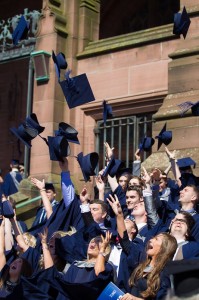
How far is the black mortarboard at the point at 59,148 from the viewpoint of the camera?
8.31 metres

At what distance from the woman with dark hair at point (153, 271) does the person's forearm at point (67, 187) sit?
2294mm

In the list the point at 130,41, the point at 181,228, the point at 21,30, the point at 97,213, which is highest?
the point at 130,41

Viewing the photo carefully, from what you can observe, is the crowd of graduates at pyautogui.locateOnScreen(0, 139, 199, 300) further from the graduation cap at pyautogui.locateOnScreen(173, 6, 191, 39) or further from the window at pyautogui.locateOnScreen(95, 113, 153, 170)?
the window at pyautogui.locateOnScreen(95, 113, 153, 170)

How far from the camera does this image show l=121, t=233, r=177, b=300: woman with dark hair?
571 centimetres

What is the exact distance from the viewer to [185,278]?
322 cm

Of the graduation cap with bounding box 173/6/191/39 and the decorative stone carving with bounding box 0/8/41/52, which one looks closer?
the graduation cap with bounding box 173/6/191/39

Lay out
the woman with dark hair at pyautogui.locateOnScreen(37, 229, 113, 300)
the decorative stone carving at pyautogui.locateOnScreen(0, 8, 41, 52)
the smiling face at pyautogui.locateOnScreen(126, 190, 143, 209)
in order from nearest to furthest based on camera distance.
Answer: the woman with dark hair at pyautogui.locateOnScreen(37, 229, 113, 300), the smiling face at pyautogui.locateOnScreen(126, 190, 143, 209), the decorative stone carving at pyautogui.locateOnScreen(0, 8, 41, 52)

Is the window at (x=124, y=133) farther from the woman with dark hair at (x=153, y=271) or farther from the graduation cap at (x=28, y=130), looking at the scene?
the woman with dark hair at (x=153, y=271)

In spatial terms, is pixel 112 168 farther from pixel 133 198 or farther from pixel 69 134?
pixel 133 198

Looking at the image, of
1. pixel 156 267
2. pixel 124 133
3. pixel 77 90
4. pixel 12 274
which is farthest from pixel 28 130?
pixel 156 267

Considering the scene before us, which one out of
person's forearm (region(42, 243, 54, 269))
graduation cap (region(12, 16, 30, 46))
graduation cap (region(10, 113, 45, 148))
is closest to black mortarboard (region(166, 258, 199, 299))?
person's forearm (region(42, 243, 54, 269))

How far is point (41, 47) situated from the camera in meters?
13.7

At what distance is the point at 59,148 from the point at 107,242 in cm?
223

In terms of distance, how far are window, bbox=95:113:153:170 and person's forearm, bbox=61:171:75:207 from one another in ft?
15.2
